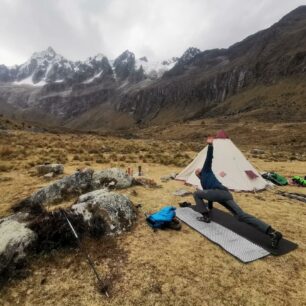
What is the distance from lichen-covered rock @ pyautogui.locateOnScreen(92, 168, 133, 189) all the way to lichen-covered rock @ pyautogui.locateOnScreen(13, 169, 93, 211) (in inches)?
12.9

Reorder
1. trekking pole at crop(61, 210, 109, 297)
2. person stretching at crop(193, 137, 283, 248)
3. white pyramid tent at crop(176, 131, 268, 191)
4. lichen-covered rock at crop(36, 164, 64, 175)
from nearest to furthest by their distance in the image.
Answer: trekking pole at crop(61, 210, 109, 297)
person stretching at crop(193, 137, 283, 248)
white pyramid tent at crop(176, 131, 268, 191)
lichen-covered rock at crop(36, 164, 64, 175)

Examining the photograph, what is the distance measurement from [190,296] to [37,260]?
3.75 meters

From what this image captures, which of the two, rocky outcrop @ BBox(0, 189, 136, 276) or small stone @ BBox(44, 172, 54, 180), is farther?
small stone @ BBox(44, 172, 54, 180)

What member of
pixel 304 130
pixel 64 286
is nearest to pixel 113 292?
pixel 64 286

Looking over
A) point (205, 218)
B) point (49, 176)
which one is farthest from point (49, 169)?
point (205, 218)

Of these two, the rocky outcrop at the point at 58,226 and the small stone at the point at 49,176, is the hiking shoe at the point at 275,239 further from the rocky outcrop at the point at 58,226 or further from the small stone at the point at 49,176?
the small stone at the point at 49,176

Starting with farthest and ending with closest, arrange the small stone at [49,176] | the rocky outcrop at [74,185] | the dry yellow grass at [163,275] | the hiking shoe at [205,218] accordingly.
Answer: the small stone at [49,176] < the rocky outcrop at [74,185] < the hiking shoe at [205,218] < the dry yellow grass at [163,275]

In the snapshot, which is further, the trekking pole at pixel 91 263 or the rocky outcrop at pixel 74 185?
the rocky outcrop at pixel 74 185

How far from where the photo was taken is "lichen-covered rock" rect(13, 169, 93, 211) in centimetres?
1088

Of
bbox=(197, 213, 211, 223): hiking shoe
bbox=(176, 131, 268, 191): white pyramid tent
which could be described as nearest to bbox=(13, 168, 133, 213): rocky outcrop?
bbox=(176, 131, 268, 191): white pyramid tent

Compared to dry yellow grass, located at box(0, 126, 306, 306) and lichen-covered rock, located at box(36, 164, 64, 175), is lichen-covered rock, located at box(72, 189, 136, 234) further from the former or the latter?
lichen-covered rock, located at box(36, 164, 64, 175)

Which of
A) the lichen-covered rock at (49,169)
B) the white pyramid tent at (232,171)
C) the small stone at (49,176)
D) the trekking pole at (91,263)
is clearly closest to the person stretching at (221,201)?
the trekking pole at (91,263)

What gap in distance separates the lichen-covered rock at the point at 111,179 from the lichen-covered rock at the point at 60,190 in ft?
1.07

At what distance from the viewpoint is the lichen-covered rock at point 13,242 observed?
609 centimetres
